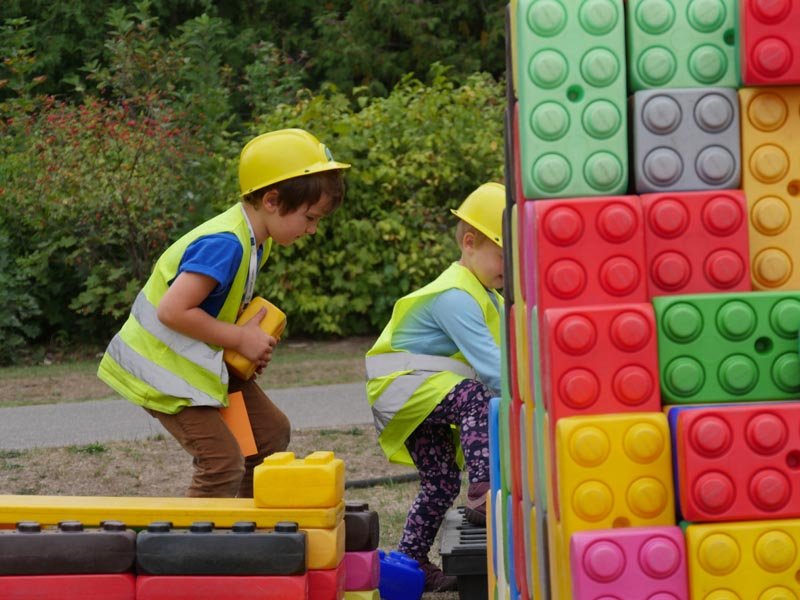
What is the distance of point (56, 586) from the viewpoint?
339 cm

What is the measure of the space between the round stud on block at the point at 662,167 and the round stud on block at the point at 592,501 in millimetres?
560

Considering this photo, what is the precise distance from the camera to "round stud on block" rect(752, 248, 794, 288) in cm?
245

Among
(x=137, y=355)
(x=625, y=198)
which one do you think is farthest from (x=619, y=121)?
(x=137, y=355)

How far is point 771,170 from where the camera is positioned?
2445mm

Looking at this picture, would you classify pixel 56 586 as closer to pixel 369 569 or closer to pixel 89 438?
pixel 369 569

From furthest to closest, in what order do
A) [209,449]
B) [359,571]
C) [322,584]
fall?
[209,449] < [359,571] < [322,584]

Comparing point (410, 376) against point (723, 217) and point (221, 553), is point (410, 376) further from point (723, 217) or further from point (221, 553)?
point (723, 217)

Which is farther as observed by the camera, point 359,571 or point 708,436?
point 359,571

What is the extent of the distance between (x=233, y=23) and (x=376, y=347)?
1554 centimetres

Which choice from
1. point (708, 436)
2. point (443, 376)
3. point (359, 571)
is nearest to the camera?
point (708, 436)

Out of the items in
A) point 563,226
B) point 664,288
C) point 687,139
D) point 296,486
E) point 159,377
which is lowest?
point 296,486

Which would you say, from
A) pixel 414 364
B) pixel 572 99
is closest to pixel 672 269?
pixel 572 99

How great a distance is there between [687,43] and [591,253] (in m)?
0.44

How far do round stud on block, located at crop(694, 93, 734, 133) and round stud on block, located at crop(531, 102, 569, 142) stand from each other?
0.24 metres
